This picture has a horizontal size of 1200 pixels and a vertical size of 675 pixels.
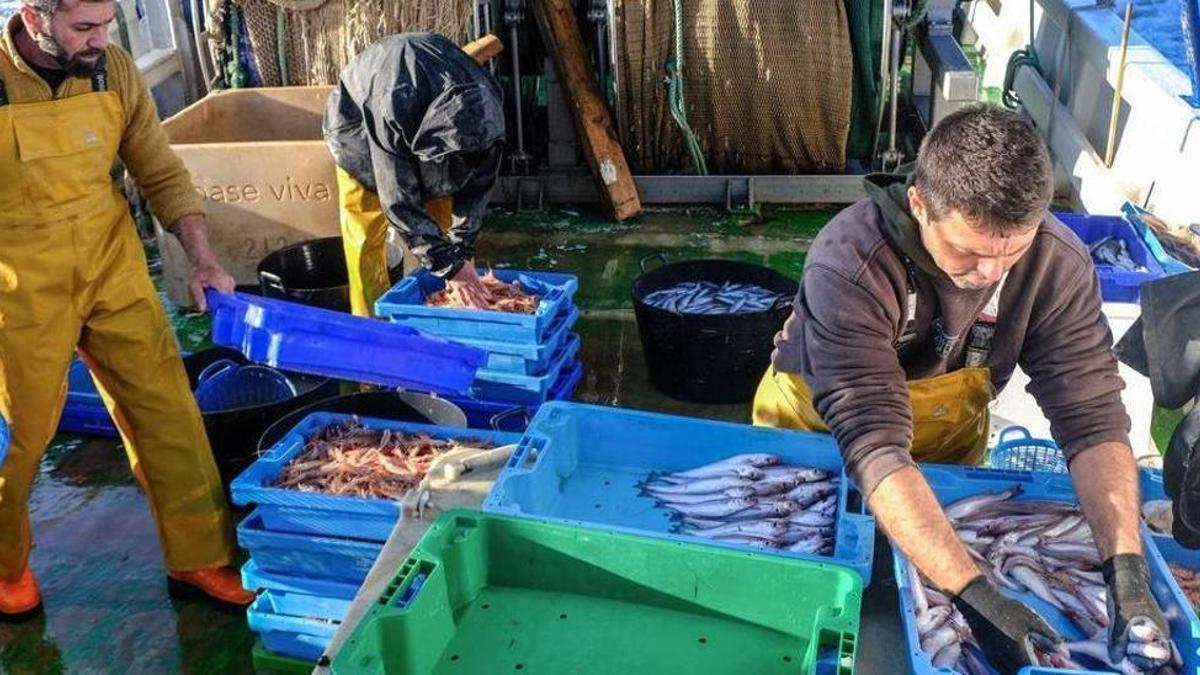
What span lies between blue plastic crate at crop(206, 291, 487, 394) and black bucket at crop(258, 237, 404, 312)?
6.72 ft

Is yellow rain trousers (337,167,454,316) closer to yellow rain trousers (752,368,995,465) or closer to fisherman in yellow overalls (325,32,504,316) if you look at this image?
fisherman in yellow overalls (325,32,504,316)

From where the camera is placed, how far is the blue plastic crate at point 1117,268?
495 cm

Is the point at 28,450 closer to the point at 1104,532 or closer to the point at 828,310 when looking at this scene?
the point at 828,310

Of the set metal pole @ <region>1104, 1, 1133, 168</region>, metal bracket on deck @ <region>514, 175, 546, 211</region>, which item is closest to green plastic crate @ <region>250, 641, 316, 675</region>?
metal bracket on deck @ <region>514, 175, 546, 211</region>

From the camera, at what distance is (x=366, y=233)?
5.70 m

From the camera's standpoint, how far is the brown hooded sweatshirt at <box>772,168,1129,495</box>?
284cm

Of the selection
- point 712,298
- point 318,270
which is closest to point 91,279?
point 318,270

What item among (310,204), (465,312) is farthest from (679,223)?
(465,312)

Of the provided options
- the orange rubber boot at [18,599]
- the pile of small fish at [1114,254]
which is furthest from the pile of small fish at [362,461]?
the pile of small fish at [1114,254]

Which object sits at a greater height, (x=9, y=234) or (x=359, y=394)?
(x=9, y=234)

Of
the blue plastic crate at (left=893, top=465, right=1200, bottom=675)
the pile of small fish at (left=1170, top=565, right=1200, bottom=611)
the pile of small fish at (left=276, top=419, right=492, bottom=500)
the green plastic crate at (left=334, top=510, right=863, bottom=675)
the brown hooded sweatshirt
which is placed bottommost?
the pile of small fish at (left=276, top=419, right=492, bottom=500)

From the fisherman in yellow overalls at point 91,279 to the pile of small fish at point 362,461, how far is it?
57cm

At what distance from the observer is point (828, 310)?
289 cm

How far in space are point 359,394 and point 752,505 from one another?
2181mm
